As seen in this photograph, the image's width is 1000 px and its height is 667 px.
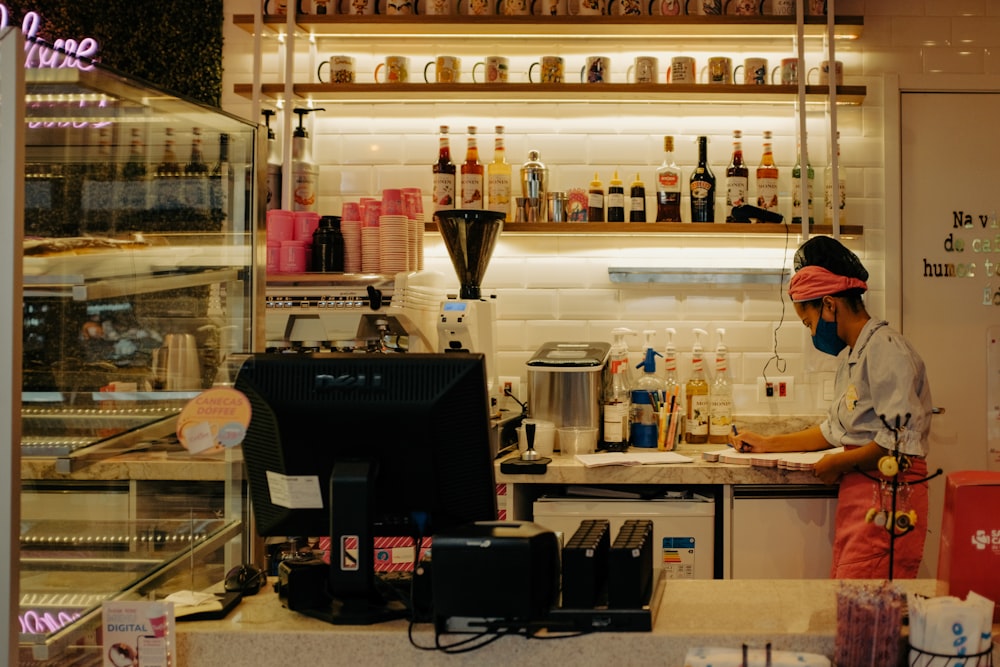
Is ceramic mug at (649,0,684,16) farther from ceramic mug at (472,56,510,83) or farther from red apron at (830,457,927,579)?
red apron at (830,457,927,579)

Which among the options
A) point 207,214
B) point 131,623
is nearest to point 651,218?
point 207,214

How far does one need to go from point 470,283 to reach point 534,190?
0.53 metres

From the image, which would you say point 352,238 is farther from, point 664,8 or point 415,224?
point 664,8

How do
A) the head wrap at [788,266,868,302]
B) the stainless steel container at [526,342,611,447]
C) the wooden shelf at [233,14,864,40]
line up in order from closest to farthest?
the head wrap at [788,266,868,302] → the stainless steel container at [526,342,611,447] → the wooden shelf at [233,14,864,40]

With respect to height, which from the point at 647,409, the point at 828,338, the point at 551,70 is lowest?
the point at 647,409

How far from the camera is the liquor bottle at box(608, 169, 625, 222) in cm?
428

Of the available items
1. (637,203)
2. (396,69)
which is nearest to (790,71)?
(637,203)

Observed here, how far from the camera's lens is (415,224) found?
4.10 metres

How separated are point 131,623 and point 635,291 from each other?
2954 mm

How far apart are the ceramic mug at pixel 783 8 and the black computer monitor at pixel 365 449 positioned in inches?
112

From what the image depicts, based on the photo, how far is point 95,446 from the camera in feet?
6.35

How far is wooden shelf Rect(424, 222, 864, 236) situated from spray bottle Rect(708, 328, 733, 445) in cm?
46

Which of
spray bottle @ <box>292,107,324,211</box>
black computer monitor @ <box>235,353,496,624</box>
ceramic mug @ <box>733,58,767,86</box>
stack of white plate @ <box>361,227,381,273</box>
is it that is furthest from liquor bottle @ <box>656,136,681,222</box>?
black computer monitor @ <box>235,353,496,624</box>

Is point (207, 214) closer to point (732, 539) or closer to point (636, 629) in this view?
point (636, 629)
